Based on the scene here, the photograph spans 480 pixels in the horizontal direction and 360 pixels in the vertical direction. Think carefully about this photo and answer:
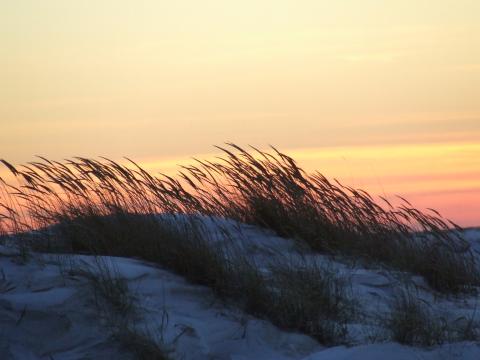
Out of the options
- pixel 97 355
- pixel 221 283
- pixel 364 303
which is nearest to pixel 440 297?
pixel 364 303

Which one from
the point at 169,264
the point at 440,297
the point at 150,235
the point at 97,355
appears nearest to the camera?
the point at 97,355

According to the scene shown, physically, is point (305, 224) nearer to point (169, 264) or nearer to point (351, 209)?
point (351, 209)

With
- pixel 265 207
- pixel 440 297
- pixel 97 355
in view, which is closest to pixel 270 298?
pixel 97 355

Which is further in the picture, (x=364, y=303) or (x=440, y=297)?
(x=440, y=297)

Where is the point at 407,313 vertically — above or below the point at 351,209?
below

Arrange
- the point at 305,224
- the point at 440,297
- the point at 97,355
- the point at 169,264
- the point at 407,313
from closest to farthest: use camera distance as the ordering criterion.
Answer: the point at 97,355 < the point at 407,313 < the point at 169,264 < the point at 440,297 < the point at 305,224

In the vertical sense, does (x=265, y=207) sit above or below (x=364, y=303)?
above

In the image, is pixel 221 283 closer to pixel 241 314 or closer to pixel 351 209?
pixel 241 314

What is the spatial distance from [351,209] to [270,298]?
266 cm

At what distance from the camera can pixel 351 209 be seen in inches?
264

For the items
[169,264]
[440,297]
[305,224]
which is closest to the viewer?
[169,264]

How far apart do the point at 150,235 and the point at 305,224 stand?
69.5 inches

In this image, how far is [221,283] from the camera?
14.2 feet

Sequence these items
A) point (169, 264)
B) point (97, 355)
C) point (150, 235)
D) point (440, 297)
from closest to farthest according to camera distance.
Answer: point (97, 355) < point (169, 264) < point (150, 235) < point (440, 297)
